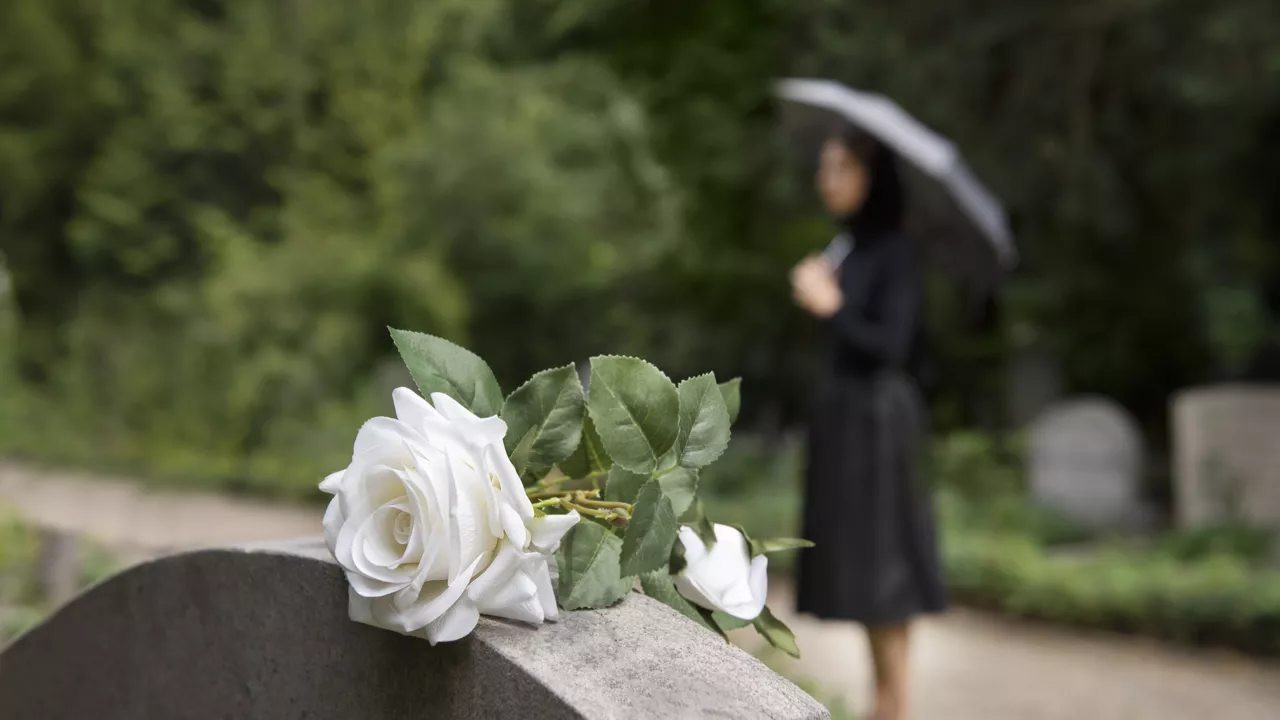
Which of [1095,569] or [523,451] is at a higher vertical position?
[523,451]

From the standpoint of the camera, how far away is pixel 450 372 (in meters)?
0.97

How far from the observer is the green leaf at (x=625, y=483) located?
38.0 inches

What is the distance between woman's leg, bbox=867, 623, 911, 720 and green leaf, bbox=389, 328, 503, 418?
8.20ft

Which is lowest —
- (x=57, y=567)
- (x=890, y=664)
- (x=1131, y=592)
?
(x=1131, y=592)

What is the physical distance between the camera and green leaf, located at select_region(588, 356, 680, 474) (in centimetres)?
93

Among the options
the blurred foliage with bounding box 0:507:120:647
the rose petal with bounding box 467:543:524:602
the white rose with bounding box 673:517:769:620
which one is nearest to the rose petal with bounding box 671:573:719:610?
the white rose with bounding box 673:517:769:620

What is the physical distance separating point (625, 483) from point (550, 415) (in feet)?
0.30

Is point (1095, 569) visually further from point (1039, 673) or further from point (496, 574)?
point (496, 574)

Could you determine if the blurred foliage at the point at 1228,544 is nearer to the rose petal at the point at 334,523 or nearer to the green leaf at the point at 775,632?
the green leaf at the point at 775,632

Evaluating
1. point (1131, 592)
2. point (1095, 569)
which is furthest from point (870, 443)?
point (1095, 569)

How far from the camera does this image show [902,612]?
317 centimetres

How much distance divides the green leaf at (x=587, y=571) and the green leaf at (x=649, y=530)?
30mm

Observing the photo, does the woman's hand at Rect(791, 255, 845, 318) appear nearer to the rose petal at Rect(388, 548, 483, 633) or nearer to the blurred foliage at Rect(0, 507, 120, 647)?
the rose petal at Rect(388, 548, 483, 633)

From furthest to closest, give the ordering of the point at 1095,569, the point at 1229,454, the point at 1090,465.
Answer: the point at 1090,465, the point at 1229,454, the point at 1095,569
